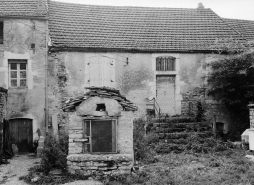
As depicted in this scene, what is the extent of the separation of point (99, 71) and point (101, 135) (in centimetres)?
667

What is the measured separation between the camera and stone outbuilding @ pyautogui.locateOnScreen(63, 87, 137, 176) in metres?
8.20

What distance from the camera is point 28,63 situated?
45.6 feet

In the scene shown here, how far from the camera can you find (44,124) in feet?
45.4

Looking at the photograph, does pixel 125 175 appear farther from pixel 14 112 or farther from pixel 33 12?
pixel 33 12

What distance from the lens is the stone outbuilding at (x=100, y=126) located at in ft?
26.9

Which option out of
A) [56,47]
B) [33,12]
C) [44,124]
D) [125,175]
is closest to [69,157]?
[125,175]

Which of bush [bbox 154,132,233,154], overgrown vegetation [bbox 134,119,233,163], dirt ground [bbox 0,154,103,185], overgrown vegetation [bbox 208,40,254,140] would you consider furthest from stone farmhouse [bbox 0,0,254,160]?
bush [bbox 154,132,233,154]

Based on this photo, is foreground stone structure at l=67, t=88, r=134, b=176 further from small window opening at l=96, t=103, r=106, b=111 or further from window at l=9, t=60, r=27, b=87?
window at l=9, t=60, r=27, b=87

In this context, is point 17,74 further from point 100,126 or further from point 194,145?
point 194,145

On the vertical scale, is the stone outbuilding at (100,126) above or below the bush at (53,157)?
above

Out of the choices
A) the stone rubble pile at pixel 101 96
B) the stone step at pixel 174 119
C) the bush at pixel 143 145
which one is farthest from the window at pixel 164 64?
the stone rubble pile at pixel 101 96

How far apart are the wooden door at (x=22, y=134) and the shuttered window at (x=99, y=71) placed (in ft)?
11.5

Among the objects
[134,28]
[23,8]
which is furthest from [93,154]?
[134,28]

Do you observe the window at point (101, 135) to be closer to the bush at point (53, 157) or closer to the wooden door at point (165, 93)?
the bush at point (53, 157)
